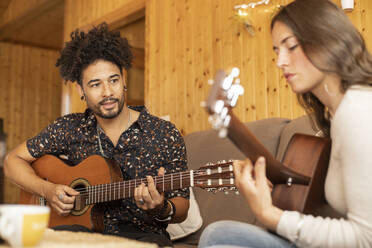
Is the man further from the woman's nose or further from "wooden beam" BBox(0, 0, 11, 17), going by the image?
"wooden beam" BBox(0, 0, 11, 17)

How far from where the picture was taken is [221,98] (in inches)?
39.2

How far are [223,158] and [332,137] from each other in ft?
3.77

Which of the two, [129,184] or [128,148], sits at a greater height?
[128,148]

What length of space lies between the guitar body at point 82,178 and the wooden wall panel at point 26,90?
5797 millimetres

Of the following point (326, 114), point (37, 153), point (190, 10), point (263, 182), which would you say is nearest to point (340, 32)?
point (326, 114)

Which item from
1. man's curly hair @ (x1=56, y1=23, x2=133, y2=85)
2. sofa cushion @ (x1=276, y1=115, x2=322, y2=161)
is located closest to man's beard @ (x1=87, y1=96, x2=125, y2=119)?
man's curly hair @ (x1=56, y1=23, x2=133, y2=85)

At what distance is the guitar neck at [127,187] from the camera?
177 cm

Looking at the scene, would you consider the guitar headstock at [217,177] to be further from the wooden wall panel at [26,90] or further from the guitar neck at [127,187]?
the wooden wall panel at [26,90]

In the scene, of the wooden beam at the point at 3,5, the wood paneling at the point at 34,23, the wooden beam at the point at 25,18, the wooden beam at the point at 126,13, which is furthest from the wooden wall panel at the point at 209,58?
the wooden beam at the point at 3,5

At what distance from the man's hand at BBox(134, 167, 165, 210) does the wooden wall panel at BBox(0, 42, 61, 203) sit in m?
6.36

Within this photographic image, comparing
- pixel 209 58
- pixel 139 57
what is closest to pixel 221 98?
pixel 209 58

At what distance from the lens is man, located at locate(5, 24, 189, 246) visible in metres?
1.93

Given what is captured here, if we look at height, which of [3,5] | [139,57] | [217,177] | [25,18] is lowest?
[217,177]

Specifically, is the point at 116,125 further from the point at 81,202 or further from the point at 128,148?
the point at 81,202
